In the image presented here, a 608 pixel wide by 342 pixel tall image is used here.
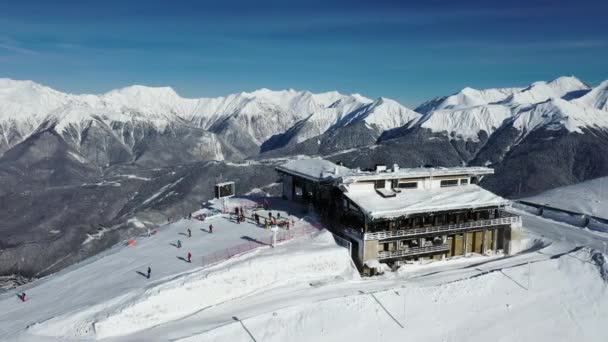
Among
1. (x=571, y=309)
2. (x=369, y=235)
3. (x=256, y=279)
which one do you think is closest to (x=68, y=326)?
(x=256, y=279)

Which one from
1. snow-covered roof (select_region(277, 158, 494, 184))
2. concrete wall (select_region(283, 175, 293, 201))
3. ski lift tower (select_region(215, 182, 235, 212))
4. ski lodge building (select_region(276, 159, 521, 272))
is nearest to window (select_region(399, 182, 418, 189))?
ski lodge building (select_region(276, 159, 521, 272))

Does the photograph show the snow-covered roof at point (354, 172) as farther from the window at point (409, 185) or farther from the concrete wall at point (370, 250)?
the concrete wall at point (370, 250)

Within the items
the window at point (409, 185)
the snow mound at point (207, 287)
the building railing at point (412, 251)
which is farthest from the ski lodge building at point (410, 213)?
the snow mound at point (207, 287)

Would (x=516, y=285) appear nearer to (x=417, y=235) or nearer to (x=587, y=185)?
(x=417, y=235)

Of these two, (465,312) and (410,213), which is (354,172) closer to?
(410,213)

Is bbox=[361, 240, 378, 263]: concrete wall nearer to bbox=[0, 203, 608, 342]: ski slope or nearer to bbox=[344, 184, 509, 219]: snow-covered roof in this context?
bbox=[0, 203, 608, 342]: ski slope

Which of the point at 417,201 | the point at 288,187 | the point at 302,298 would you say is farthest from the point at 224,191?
the point at 302,298

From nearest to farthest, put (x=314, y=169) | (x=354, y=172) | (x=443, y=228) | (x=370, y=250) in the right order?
(x=370, y=250) < (x=443, y=228) < (x=354, y=172) < (x=314, y=169)
